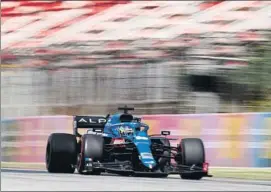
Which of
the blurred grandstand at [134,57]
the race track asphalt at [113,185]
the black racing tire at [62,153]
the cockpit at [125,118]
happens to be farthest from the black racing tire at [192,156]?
the blurred grandstand at [134,57]

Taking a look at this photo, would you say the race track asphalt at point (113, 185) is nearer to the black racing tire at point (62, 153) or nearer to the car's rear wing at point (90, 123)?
the black racing tire at point (62, 153)

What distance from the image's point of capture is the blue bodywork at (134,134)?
12311mm

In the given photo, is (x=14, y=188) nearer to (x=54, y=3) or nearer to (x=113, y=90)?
(x=113, y=90)

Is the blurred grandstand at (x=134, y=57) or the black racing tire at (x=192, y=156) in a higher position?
the blurred grandstand at (x=134, y=57)

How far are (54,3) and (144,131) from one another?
772 inches

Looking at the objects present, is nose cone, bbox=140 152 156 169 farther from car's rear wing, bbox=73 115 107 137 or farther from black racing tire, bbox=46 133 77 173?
car's rear wing, bbox=73 115 107 137

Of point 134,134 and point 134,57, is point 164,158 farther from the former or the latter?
point 134,57

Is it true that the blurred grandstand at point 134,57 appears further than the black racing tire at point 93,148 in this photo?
Yes

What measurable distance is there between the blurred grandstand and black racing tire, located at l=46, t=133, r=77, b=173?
→ 5334 mm

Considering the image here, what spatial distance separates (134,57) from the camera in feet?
70.2

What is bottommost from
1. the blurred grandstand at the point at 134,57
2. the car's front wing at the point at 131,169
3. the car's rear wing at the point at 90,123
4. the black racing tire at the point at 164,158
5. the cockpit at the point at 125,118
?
the car's front wing at the point at 131,169

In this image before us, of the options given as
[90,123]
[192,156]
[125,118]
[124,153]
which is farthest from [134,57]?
[192,156]

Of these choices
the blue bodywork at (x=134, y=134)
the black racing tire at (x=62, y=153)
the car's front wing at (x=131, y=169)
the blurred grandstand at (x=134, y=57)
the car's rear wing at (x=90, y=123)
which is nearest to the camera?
the car's front wing at (x=131, y=169)

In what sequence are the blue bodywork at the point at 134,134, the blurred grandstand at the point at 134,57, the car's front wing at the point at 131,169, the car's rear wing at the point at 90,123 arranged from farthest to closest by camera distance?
1. the blurred grandstand at the point at 134,57
2. the car's rear wing at the point at 90,123
3. the blue bodywork at the point at 134,134
4. the car's front wing at the point at 131,169
